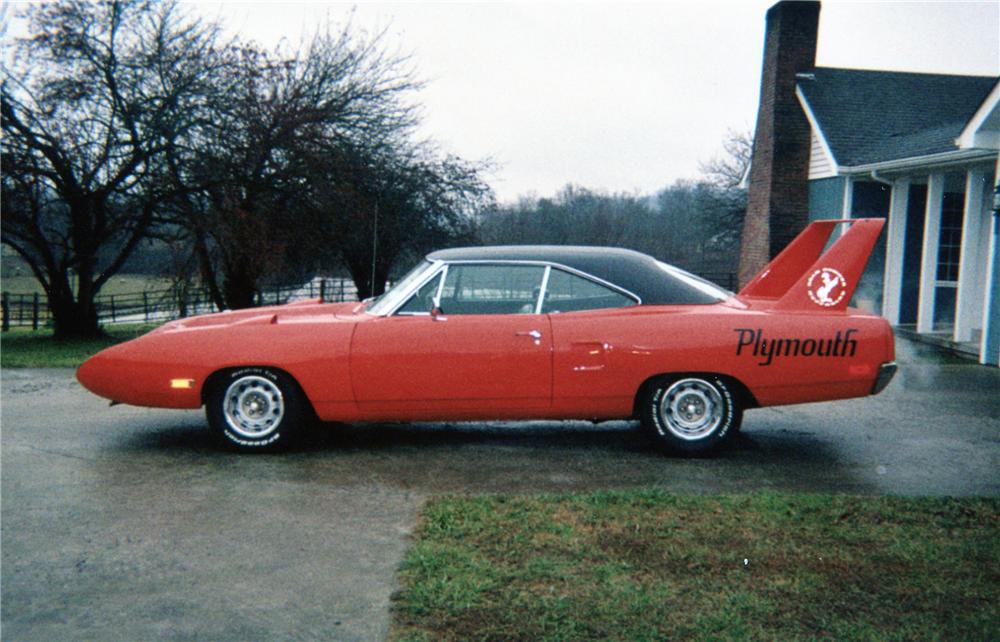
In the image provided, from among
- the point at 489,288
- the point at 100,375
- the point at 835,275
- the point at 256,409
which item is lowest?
the point at 256,409

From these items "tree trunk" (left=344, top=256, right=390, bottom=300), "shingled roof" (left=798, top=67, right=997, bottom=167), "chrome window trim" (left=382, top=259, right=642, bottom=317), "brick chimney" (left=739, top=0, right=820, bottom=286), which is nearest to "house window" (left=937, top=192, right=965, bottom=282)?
"shingled roof" (left=798, top=67, right=997, bottom=167)

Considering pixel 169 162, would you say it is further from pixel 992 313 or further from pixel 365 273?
pixel 992 313

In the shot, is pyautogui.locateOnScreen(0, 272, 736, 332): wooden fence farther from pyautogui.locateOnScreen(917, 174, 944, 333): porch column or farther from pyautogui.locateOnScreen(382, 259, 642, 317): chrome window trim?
pyautogui.locateOnScreen(382, 259, 642, 317): chrome window trim

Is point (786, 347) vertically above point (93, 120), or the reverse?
point (93, 120)

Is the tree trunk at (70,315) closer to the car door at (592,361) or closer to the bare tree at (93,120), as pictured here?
the bare tree at (93,120)

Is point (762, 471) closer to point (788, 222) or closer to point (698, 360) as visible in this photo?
point (698, 360)

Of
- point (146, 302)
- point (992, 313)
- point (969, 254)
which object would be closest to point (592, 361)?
point (992, 313)

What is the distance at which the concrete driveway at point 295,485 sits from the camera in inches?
143

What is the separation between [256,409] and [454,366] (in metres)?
1.41

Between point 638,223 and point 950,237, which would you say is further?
point 638,223

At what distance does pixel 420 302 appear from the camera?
624 centimetres

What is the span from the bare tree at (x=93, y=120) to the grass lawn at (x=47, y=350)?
1810mm

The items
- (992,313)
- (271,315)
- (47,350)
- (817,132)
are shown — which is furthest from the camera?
(817,132)

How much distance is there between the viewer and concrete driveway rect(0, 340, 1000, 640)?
3627 millimetres
